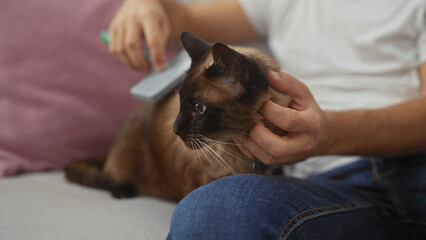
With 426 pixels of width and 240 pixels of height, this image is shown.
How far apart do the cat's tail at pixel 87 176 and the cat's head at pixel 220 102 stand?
2.03ft

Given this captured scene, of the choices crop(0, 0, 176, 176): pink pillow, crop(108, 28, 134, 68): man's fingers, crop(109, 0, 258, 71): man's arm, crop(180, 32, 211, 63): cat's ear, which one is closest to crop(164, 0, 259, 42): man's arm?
crop(109, 0, 258, 71): man's arm

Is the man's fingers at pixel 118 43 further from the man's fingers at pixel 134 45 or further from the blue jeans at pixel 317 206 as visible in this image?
the blue jeans at pixel 317 206

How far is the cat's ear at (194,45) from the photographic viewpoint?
1.04m

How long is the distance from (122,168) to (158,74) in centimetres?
43

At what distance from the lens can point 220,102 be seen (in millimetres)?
962

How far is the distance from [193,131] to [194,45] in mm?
251

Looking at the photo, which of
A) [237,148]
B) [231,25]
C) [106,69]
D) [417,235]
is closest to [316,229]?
[237,148]

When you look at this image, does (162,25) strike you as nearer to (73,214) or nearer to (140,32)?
(140,32)

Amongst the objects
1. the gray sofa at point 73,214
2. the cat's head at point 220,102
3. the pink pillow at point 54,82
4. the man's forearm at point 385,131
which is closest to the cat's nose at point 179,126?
the cat's head at point 220,102

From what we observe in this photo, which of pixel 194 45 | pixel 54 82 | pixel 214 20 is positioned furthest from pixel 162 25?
pixel 54 82

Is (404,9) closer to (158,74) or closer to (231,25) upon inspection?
(231,25)

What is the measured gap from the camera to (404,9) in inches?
51.2

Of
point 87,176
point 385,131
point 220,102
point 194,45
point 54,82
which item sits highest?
point 194,45

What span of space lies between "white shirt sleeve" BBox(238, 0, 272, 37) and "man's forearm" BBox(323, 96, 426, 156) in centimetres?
65
